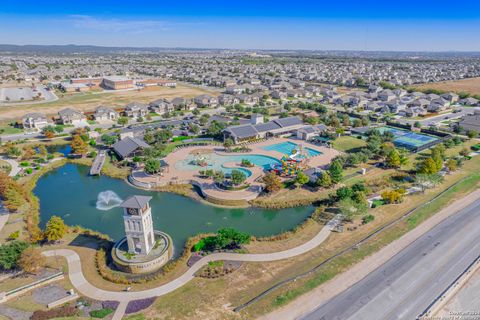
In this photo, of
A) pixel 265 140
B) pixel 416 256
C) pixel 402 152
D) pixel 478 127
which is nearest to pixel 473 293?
pixel 416 256

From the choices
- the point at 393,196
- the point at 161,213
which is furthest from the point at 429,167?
the point at 161,213

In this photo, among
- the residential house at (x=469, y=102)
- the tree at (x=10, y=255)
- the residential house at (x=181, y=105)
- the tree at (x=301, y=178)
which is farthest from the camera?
the residential house at (x=469, y=102)

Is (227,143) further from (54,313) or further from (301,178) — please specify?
(54,313)

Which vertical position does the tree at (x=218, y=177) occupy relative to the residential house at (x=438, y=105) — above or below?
below

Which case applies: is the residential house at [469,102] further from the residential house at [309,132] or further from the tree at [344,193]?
the tree at [344,193]

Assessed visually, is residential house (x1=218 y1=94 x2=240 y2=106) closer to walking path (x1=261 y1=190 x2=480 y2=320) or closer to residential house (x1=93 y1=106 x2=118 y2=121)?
residential house (x1=93 y1=106 x2=118 y2=121)

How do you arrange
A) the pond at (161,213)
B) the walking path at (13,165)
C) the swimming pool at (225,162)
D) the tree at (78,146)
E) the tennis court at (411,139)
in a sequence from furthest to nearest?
the tennis court at (411,139) < the tree at (78,146) < the swimming pool at (225,162) < the walking path at (13,165) < the pond at (161,213)

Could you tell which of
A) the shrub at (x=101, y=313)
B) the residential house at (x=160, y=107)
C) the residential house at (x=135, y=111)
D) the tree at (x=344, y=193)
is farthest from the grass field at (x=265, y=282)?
the residential house at (x=160, y=107)
